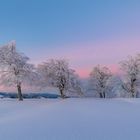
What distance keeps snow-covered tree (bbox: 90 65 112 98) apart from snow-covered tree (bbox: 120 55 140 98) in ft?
24.3

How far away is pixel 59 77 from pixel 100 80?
1732 centimetres

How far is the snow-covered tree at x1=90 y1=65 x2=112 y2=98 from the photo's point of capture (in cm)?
6366

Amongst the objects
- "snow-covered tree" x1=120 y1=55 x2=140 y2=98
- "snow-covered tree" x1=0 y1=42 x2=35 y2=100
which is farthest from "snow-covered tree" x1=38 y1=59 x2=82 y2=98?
"snow-covered tree" x1=120 y1=55 x2=140 y2=98

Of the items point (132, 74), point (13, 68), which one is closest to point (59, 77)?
point (13, 68)

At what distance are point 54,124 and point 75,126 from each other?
1.64 metres

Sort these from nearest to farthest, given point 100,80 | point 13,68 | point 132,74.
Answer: point 13,68
point 132,74
point 100,80

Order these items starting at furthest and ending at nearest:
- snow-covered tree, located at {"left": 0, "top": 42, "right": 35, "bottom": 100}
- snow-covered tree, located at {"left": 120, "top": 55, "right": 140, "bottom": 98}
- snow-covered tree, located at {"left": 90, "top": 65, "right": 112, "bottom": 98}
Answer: snow-covered tree, located at {"left": 90, "top": 65, "right": 112, "bottom": 98} → snow-covered tree, located at {"left": 120, "top": 55, "right": 140, "bottom": 98} → snow-covered tree, located at {"left": 0, "top": 42, "right": 35, "bottom": 100}

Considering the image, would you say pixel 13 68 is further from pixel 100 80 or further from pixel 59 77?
pixel 100 80

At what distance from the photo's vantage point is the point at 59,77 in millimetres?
49312

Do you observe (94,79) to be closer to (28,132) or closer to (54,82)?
(54,82)

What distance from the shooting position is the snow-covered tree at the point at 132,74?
54728mm

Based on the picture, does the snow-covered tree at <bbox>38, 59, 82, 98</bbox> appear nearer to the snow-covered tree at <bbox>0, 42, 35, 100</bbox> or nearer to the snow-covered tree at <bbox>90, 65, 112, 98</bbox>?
the snow-covered tree at <bbox>0, 42, 35, 100</bbox>

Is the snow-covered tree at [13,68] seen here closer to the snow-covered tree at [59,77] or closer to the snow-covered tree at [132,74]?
the snow-covered tree at [59,77]

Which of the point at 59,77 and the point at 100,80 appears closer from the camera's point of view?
the point at 59,77
